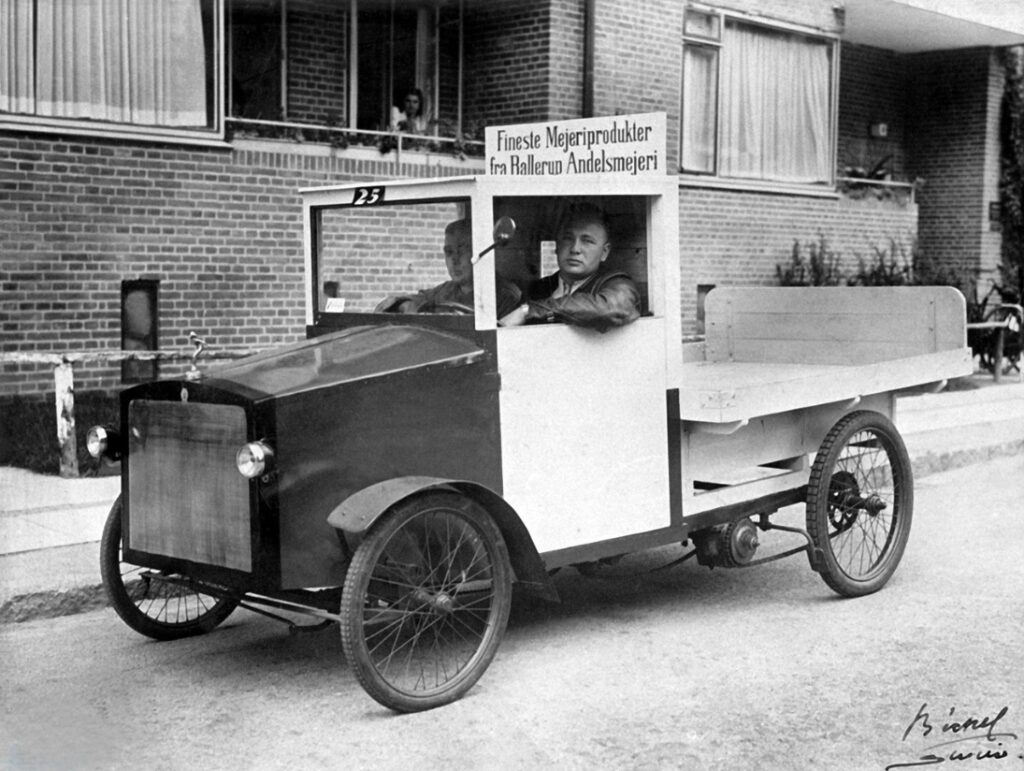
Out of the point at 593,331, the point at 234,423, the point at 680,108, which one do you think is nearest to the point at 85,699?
the point at 234,423

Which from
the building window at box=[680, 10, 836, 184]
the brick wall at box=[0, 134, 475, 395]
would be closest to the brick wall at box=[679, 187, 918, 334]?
the building window at box=[680, 10, 836, 184]

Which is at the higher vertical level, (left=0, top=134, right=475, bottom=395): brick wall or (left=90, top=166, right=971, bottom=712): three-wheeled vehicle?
(left=0, top=134, right=475, bottom=395): brick wall

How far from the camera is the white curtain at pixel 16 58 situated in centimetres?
996

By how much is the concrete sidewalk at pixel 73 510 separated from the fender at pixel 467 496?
2077 mm

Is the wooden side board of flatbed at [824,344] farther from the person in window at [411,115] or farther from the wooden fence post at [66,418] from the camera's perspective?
the person in window at [411,115]

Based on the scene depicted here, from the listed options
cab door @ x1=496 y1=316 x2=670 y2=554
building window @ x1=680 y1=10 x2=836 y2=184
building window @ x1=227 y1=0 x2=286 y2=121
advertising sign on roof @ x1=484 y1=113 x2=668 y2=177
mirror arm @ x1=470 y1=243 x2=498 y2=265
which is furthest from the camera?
building window @ x1=680 y1=10 x2=836 y2=184

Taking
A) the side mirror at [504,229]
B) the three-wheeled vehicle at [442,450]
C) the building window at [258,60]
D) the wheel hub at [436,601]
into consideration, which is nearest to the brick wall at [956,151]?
the building window at [258,60]

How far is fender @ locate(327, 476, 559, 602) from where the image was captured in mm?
4461

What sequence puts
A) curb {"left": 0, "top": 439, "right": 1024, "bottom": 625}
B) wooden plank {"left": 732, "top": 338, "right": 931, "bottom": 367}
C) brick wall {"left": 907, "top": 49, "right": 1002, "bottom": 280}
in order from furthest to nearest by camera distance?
1. brick wall {"left": 907, "top": 49, "right": 1002, "bottom": 280}
2. wooden plank {"left": 732, "top": 338, "right": 931, "bottom": 367}
3. curb {"left": 0, "top": 439, "right": 1024, "bottom": 625}

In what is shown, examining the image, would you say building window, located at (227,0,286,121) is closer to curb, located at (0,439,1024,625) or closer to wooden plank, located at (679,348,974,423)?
wooden plank, located at (679,348,974,423)

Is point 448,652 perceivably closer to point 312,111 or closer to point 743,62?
point 312,111

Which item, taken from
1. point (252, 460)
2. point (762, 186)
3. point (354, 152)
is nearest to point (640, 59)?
point (762, 186)

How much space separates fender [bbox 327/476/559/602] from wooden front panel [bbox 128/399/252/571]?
1.30ft
